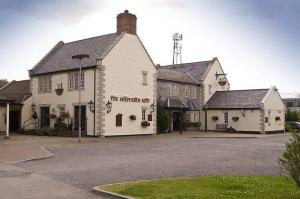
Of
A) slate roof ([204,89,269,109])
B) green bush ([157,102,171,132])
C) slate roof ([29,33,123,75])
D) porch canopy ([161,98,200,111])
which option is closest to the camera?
slate roof ([29,33,123,75])

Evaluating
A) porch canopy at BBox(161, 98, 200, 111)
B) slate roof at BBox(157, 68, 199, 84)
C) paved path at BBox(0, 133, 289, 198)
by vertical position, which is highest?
slate roof at BBox(157, 68, 199, 84)

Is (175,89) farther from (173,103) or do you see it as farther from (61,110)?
(61,110)

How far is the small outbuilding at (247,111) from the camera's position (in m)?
44.2

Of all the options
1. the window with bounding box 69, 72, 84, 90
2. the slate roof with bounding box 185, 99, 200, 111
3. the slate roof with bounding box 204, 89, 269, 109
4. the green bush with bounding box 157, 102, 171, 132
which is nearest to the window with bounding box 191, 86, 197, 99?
the slate roof with bounding box 185, 99, 200, 111

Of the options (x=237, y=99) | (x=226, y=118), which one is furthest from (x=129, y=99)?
(x=237, y=99)

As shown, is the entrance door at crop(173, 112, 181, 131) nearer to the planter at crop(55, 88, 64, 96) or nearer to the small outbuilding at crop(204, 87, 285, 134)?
the small outbuilding at crop(204, 87, 285, 134)

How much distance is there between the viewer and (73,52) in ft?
129

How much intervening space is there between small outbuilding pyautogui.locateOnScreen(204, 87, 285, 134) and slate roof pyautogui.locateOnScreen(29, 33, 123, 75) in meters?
17.3

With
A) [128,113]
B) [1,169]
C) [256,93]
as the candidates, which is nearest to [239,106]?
[256,93]

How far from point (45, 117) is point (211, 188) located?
30.5 metres

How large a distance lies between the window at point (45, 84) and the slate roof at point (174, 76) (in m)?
11.5

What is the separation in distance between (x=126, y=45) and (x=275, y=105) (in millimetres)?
20909

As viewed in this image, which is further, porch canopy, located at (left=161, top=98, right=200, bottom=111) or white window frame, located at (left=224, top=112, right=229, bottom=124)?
white window frame, located at (left=224, top=112, right=229, bottom=124)

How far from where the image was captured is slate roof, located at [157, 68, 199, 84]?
4511cm
